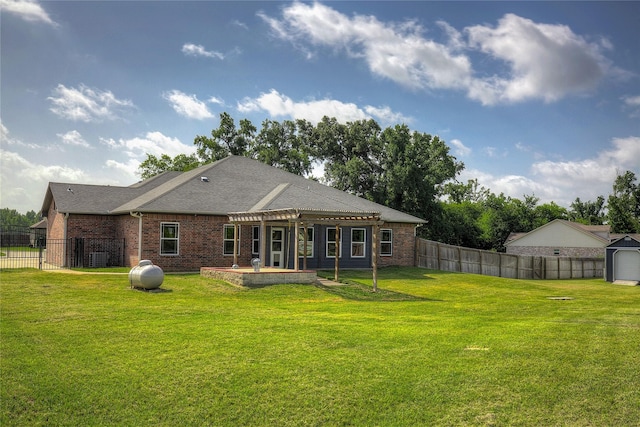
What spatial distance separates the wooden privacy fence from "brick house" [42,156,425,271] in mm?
1306

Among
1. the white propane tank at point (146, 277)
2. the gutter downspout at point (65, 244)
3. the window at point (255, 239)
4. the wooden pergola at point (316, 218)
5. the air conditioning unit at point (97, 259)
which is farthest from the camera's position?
the gutter downspout at point (65, 244)

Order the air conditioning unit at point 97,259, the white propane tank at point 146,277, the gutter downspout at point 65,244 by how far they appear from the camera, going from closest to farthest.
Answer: the white propane tank at point 146,277
the air conditioning unit at point 97,259
the gutter downspout at point 65,244

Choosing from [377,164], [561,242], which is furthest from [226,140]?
[561,242]

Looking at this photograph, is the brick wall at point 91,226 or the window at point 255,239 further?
the brick wall at point 91,226

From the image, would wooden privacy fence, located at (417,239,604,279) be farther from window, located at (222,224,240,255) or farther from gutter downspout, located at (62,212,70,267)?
gutter downspout, located at (62,212,70,267)

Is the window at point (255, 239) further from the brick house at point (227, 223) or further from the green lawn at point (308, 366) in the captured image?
the green lawn at point (308, 366)

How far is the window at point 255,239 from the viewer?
2652 centimetres

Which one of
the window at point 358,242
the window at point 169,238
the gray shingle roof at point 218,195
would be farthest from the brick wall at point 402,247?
the window at point 169,238

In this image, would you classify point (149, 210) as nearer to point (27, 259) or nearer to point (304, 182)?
point (304, 182)

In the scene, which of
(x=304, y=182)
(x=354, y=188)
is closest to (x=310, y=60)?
(x=304, y=182)

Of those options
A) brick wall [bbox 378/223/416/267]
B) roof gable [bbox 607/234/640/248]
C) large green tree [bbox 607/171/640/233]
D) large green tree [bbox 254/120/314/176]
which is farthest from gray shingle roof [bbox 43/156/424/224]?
large green tree [bbox 607/171/640/233]

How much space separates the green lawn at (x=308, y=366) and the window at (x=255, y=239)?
1176 centimetres

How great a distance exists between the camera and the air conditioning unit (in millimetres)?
26416

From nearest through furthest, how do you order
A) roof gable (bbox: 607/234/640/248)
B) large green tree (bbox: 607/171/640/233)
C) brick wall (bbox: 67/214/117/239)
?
1. brick wall (bbox: 67/214/117/239)
2. roof gable (bbox: 607/234/640/248)
3. large green tree (bbox: 607/171/640/233)
